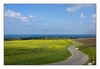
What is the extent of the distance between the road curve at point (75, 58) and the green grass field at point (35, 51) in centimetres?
8

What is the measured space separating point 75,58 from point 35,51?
88 centimetres

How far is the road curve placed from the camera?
623 centimetres

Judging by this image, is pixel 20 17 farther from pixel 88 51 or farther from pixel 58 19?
pixel 88 51

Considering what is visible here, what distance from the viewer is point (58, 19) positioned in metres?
6.26

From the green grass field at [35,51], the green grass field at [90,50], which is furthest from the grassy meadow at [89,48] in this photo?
the green grass field at [35,51]

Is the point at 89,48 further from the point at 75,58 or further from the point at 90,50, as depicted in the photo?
the point at 75,58

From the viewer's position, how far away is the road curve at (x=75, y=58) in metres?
6.23

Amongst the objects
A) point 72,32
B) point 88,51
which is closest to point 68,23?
point 72,32

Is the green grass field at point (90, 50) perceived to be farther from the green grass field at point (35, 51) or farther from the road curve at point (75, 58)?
the green grass field at point (35, 51)

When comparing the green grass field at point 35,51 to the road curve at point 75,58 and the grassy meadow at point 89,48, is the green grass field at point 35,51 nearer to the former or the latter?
the road curve at point 75,58

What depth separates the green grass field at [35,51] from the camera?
6.21m

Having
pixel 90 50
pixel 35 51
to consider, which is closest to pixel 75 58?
pixel 90 50

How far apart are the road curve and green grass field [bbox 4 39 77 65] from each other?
8cm

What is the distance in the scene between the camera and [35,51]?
20.6 feet
